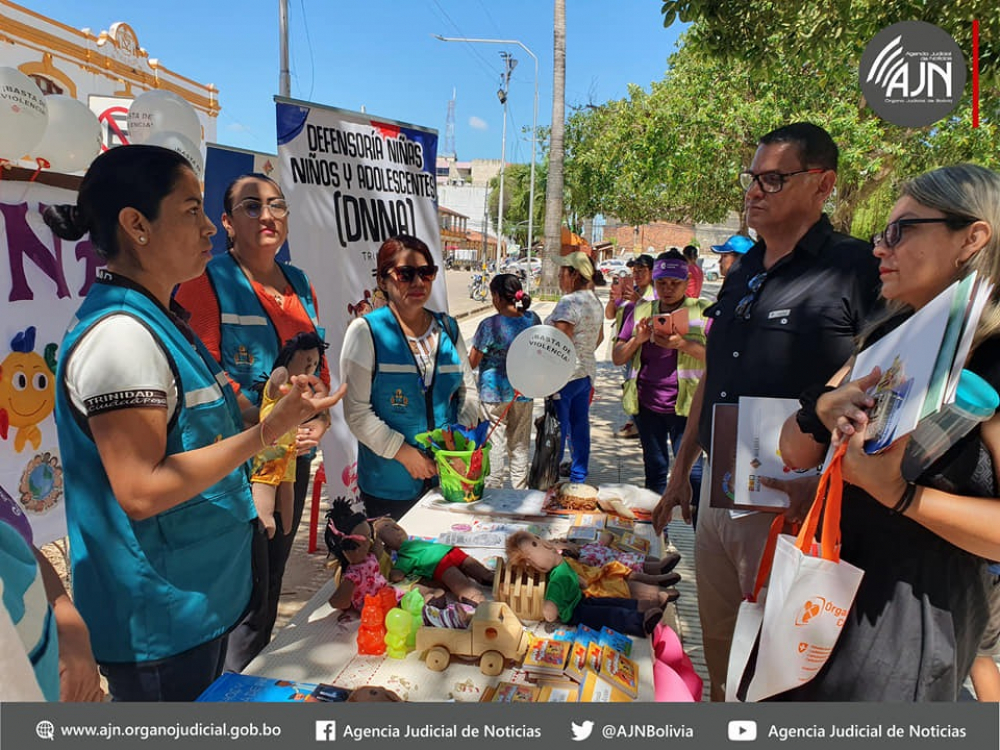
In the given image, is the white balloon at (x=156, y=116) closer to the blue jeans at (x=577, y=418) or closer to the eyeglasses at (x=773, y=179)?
the blue jeans at (x=577, y=418)

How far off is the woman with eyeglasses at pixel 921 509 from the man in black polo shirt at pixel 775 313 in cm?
62

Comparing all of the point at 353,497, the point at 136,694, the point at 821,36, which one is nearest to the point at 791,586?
the point at 136,694

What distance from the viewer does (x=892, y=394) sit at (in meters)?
1.09

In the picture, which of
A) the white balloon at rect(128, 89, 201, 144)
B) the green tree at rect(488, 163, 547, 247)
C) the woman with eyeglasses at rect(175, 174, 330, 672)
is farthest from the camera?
the green tree at rect(488, 163, 547, 247)

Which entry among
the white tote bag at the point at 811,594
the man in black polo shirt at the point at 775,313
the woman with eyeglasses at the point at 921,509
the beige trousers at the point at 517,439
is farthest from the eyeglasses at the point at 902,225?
the beige trousers at the point at 517,439

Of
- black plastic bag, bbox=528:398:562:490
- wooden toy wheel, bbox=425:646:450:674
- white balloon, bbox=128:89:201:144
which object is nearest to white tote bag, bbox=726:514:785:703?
wooden toy wheel, bbox=425:646:450:674

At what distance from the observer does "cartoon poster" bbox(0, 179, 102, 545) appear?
2741 millimetres

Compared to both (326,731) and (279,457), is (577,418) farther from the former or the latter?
(326,731)

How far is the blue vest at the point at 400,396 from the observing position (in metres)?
2.54

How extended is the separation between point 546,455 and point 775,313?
8.40 ft

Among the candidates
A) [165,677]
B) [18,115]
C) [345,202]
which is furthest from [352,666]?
[18,115]

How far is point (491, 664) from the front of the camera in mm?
1521
